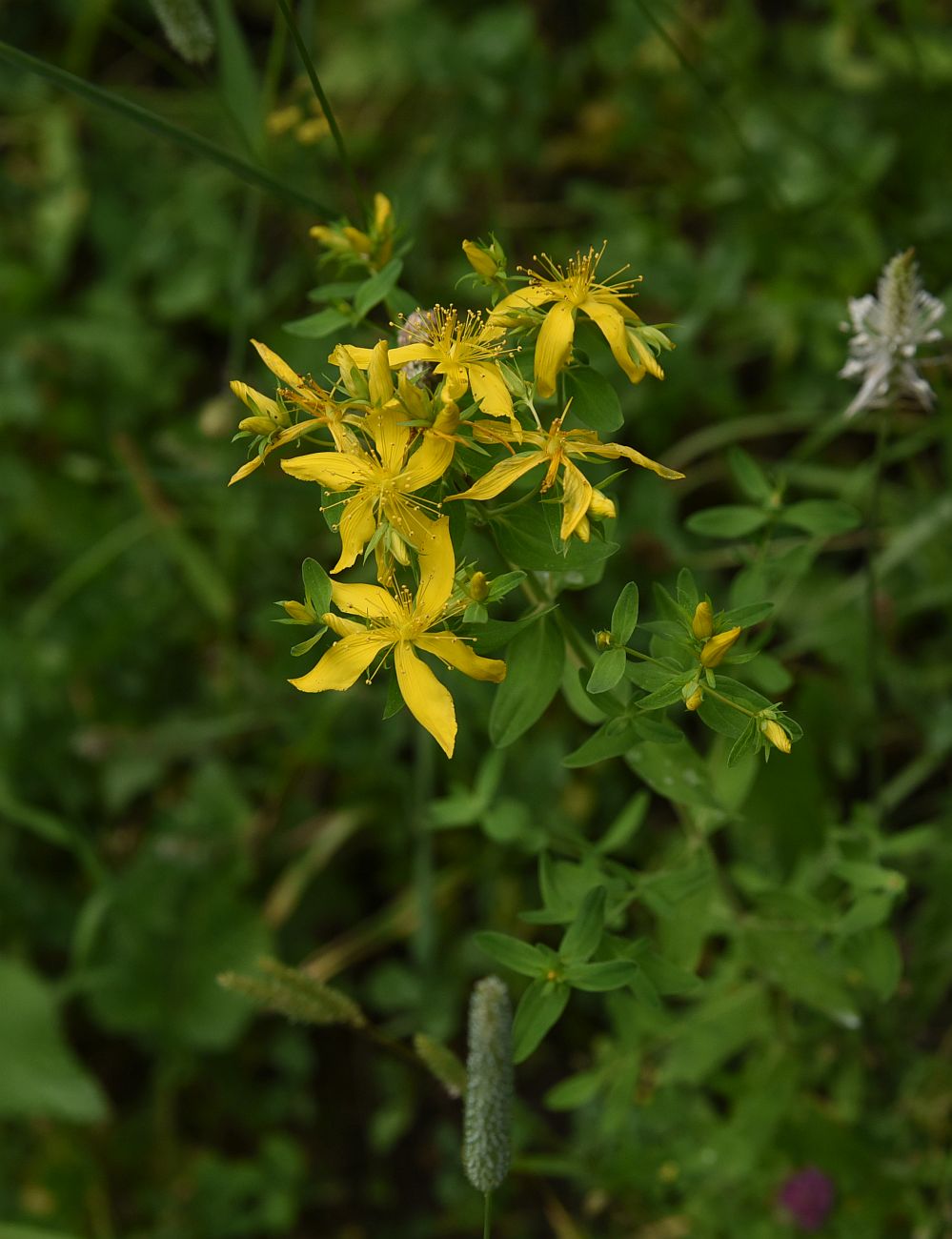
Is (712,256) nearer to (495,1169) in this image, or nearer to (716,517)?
(716,517)

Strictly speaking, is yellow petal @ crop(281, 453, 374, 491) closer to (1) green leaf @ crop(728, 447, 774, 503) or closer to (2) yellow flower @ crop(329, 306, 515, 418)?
(2) yellow flower @ crop(329, 306, 515, 418)

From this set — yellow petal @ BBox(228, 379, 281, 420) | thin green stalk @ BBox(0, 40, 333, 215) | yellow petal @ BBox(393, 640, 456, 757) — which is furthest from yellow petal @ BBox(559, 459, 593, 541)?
thin green stalk @ BBox(0, 40, 333, 215)

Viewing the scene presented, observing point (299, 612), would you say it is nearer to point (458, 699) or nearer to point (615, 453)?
point (615, 453)

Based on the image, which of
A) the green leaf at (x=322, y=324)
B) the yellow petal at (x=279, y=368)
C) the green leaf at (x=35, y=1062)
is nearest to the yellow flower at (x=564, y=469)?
the yellow petal at (x=279, y=368)

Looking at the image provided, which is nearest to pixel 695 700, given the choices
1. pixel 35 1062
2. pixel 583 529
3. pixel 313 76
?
pixel 583 529

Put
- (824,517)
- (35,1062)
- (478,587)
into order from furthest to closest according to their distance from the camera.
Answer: (35,1062) < (824,517) < (478,587)

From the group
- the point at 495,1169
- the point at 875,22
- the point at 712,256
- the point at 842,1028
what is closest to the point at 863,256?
Answer: the point at 712,256

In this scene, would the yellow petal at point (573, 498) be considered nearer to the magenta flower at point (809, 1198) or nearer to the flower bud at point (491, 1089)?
the flower bud at point (491, 1089)
